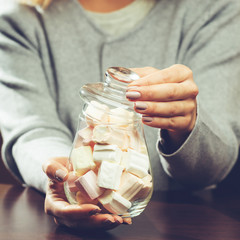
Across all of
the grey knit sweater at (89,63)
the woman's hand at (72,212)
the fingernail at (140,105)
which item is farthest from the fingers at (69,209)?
the grey knit sweater at (89,63)

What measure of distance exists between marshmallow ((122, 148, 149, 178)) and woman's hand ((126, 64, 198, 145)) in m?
0.05

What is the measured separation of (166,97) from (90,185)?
14 cm

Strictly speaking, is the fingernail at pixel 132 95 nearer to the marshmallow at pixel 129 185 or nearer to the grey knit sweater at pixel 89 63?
the marshmallow at pixel 129 185

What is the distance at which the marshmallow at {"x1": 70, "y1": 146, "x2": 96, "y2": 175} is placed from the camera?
354 millimetres

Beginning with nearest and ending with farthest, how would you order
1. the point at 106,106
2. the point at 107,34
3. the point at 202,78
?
the point at 106,106 → the point at 202,78 → the point at 107,34

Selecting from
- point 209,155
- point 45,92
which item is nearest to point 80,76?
point 45,92

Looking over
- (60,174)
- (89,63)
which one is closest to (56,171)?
(60,174)

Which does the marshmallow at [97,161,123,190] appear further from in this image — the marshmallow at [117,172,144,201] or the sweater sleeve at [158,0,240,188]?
the sweater sleeve at [158,0,240,188]

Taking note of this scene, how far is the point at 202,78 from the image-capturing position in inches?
29.1

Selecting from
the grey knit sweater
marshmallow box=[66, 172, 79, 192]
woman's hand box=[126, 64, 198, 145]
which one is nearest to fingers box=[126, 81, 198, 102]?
woman's hand box=[126, 64, 198, 145]

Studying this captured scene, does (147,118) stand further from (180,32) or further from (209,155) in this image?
(180,32)

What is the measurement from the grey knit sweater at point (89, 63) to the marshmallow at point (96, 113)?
248 millimetres

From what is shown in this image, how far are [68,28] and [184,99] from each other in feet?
1.64

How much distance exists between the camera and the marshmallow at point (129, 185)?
1.15 ft
